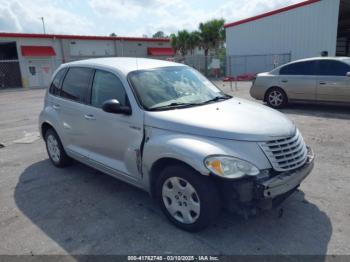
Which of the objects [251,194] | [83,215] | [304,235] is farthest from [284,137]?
[83,215]

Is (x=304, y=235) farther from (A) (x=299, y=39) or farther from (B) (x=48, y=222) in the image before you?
(A) (x=299, y=39)

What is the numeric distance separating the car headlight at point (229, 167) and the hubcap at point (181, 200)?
34 centimetres

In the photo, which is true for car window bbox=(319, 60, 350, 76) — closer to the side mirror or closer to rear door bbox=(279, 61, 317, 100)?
rear door bbox=(279, 61, 317, 100)

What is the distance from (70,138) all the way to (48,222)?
145 cm

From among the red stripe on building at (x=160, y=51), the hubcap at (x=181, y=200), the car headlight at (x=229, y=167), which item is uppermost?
the red stripe on building at (x=160, y=51)

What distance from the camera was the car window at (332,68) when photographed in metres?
8.04

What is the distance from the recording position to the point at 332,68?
8258mm

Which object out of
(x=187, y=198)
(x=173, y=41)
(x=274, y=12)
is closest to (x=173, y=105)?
(x=187, y=198)

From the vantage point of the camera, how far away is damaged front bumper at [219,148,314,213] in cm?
257

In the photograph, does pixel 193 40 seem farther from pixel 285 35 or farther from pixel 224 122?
pixel 224 122

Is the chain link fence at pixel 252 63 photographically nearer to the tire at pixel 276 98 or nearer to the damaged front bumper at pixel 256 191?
the tire at pixel 276 98

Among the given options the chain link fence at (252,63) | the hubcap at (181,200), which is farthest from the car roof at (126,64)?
the chain link fence at (252,63)

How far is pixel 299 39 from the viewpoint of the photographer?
A: 2028cm

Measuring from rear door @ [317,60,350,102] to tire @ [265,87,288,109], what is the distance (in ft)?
3.43
